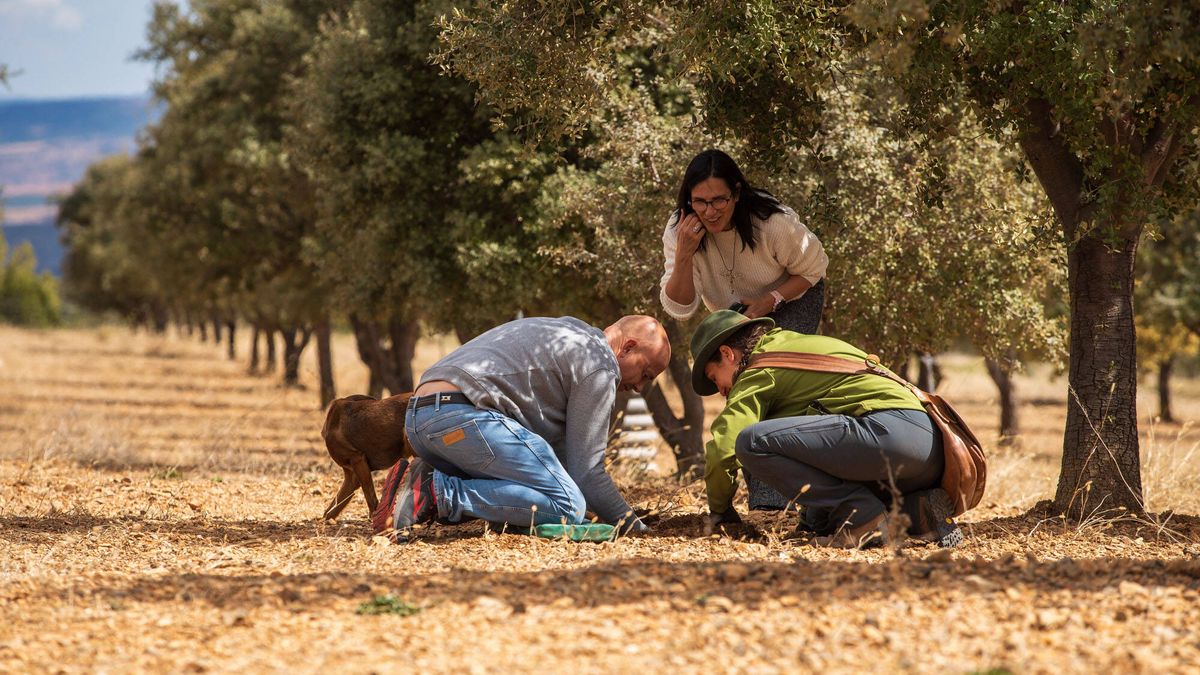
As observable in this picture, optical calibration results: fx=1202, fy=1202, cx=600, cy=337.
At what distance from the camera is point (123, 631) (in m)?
4.35

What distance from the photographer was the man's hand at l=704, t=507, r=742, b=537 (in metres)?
6.25

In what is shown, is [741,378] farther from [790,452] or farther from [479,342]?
[479,342]

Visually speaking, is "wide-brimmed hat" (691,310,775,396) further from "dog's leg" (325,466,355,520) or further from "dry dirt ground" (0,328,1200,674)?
"dog's leg" (325,466,355,520)

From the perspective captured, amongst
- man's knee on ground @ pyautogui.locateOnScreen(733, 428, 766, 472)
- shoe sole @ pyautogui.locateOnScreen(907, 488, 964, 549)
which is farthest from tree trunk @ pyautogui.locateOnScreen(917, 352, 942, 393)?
man's knee on ground @ pyautogui.locateOnScreen(733, 428, 766, 472)

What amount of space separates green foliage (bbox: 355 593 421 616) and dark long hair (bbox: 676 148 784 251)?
3137mm

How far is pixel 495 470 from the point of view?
6.24 metres

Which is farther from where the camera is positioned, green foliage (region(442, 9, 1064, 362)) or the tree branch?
green foliage (region(442, 9, 1064, 362))

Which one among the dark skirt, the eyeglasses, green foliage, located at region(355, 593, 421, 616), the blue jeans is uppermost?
the eyeglasses

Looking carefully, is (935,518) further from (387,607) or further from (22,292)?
(22,292)

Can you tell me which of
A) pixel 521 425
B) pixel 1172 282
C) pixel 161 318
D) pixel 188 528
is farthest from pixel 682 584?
pixel 161 318

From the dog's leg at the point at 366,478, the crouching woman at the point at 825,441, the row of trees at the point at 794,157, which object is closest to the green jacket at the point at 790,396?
the crouching woman at the point at 825,441

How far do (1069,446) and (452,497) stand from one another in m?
3.77

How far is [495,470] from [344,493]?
1474 mm

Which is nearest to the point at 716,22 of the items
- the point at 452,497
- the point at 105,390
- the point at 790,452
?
the point at 790,452
